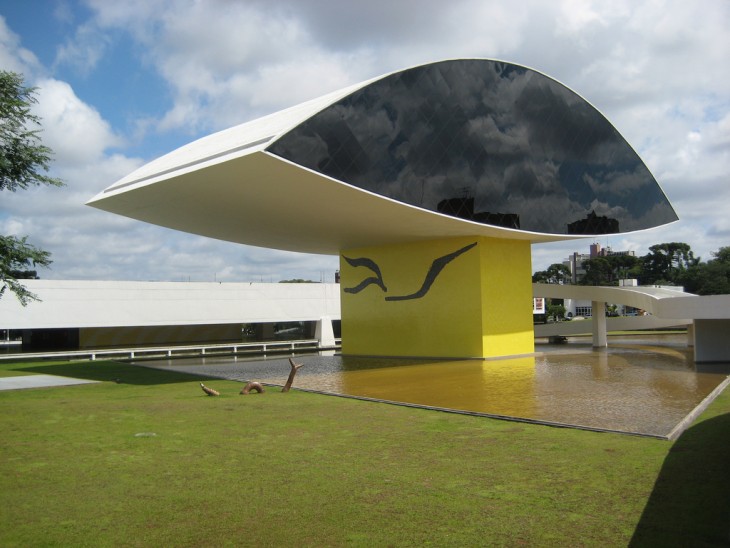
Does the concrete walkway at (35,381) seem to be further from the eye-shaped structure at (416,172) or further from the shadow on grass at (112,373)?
the eye-shaped structure at (416,172)

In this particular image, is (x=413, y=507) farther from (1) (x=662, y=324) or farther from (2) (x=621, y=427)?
(1) (x=662, y=324)

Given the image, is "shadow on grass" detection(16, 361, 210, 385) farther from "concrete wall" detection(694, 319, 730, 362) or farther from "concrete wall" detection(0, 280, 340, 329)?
"concrete wall" detection(694, 319, 730, 362)

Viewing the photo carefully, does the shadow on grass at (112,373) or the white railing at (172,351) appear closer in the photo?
the shadow on grass at (112,373)

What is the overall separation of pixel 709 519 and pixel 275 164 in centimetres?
1229

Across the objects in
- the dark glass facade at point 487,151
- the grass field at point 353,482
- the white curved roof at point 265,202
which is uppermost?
the dark glass facade at point 487,151

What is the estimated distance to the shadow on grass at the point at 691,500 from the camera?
185 inches

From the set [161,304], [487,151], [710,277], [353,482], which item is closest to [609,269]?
[710,277]

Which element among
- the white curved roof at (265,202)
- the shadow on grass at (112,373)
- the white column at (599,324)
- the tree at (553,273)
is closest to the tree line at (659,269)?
the tree at (553,273)

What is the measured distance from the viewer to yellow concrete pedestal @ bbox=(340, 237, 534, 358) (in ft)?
76.8

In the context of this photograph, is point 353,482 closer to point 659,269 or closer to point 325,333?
point 325,333

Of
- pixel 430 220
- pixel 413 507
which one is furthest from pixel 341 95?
pixel 413 507

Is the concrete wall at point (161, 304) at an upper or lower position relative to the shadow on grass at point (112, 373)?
upper

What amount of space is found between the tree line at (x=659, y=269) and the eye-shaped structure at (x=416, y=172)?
4527 cm

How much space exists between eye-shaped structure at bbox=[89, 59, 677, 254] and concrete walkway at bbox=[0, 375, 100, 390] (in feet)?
18.7
